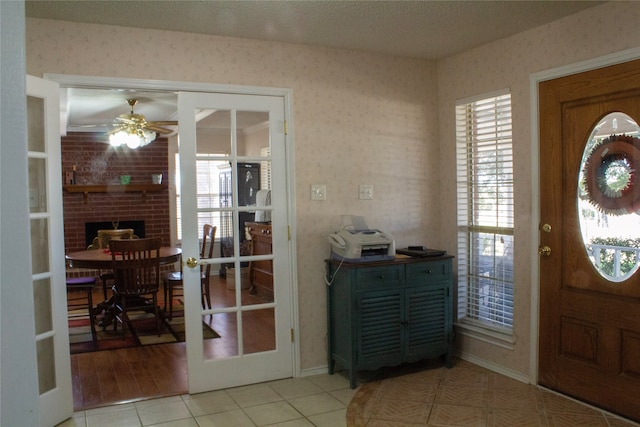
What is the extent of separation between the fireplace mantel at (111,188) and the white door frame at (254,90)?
4.78m

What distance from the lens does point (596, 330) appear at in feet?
10.3

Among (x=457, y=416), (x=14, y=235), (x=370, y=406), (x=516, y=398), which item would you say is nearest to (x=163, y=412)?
(x=370, y=406)

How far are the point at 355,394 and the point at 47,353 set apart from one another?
6.25ft

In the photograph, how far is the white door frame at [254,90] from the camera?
3.21 meters

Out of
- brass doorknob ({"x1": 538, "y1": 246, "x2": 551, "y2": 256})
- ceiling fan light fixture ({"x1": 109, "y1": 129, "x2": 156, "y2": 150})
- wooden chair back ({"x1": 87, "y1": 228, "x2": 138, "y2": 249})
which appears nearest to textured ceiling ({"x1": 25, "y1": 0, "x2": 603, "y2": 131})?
brass doorknob ({"x1": 538, "y1": 246, "x2": 551, "y2": 256})

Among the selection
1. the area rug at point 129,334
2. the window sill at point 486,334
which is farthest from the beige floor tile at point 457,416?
the area rug at point 129,334

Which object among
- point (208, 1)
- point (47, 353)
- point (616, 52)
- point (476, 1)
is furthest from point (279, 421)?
point (616, 52)

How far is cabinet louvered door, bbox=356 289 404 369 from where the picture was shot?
11.8ft

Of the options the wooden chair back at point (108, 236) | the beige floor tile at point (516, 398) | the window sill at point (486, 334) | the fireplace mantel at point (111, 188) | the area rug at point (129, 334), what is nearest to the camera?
the beige floor tile at point (516, 398)

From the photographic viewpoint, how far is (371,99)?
407 centimetres

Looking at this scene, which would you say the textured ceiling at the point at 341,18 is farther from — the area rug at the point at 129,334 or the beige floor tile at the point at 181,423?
the area rug at the point at 129,334

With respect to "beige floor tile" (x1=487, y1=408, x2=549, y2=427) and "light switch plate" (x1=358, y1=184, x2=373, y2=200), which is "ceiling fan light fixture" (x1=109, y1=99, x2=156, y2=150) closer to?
"light switch plate" (x1=358, y1=184, x2=373, y2=200)

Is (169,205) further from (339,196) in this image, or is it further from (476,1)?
(476,1)

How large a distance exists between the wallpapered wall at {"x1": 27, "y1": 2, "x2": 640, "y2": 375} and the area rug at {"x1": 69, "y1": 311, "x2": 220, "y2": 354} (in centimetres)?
180
